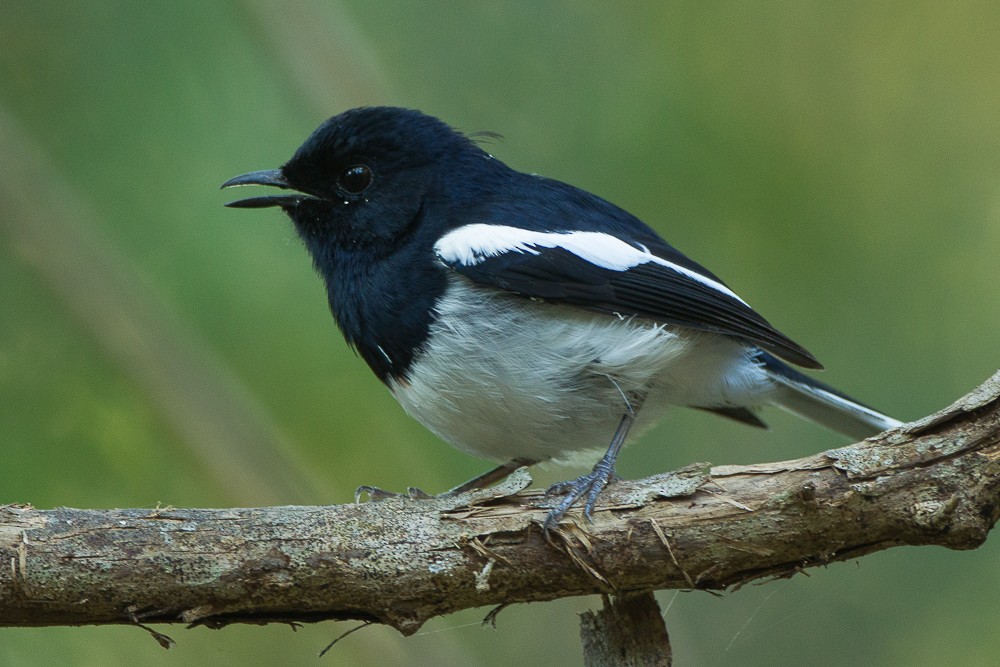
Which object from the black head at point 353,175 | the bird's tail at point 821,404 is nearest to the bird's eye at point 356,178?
the black head at point 353,175

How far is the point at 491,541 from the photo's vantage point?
2707 millimetres

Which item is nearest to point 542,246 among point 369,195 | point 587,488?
point 369,195

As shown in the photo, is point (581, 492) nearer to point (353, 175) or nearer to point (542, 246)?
point (542, 246)

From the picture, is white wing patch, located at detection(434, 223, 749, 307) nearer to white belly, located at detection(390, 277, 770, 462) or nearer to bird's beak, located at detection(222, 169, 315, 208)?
white belly, located at detection(390, 277, 770, 462)

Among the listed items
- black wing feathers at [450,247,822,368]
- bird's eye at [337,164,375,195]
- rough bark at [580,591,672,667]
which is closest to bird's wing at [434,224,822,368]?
black wing feathers at [450,247,822,368]

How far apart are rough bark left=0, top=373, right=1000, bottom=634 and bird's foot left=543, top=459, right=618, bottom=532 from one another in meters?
0.03

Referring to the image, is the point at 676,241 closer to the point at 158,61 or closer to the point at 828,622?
the point at 828,622

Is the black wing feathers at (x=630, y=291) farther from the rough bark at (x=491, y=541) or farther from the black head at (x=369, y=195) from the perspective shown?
the rough bark at (x=491, y=541)

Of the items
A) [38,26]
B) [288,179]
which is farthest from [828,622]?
[38,26]

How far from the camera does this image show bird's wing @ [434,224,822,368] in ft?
10.7

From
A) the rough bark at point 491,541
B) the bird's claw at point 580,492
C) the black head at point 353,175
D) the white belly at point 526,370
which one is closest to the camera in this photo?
the rough bark at point 491,541

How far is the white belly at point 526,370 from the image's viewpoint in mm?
3197

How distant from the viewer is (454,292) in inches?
130

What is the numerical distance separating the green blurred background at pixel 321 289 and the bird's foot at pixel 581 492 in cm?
129
